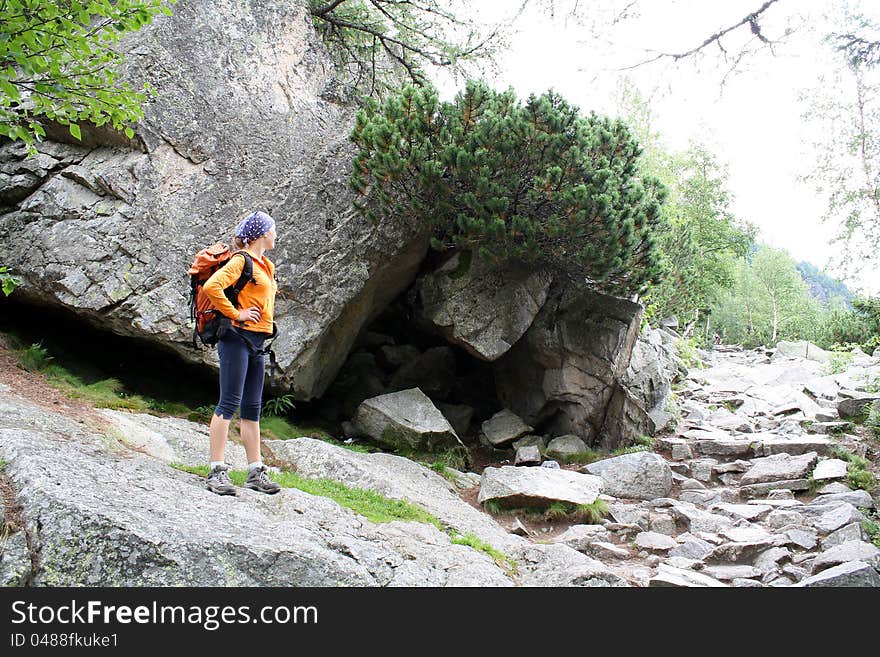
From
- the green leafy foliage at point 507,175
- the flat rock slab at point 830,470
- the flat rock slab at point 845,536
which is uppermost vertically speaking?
the green leafy foliage at point 507,175

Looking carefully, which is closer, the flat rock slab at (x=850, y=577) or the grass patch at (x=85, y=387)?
the flat rock slab at (x=850, y=577)

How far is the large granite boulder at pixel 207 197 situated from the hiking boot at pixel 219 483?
12.4 ft

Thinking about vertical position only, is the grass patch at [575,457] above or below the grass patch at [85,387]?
above

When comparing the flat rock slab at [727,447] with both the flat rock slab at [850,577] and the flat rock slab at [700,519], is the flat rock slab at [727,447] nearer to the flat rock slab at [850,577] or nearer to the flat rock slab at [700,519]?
the flat rock slab at [700,519]

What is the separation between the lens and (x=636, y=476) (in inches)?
394

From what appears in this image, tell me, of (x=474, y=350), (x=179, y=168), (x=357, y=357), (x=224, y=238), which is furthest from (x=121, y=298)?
(x=474, y=350)

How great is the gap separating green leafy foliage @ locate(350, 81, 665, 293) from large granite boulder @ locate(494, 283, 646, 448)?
1.53 m

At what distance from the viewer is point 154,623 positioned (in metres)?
3.77

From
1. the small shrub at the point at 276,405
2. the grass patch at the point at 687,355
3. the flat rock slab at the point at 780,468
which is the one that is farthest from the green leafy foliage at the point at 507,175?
the grass patch at the point at 687,355

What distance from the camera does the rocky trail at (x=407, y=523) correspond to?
4230mm

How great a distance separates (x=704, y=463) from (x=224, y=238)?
9.56 m

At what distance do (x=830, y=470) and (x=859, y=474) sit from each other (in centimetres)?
40

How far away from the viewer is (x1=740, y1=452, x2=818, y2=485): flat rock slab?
9883mm

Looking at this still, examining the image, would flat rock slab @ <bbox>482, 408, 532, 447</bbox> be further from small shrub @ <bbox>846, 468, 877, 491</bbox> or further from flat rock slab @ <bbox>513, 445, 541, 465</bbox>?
small shrub @ <bbox>846, 468, 877, 491</bbox>
